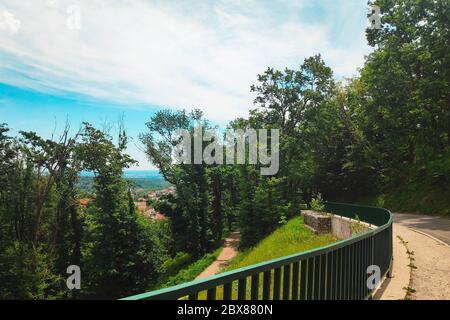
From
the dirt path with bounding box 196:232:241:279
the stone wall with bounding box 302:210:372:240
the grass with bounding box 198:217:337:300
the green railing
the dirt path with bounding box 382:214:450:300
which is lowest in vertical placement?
the dirt path with bounding box 196:232:241:279

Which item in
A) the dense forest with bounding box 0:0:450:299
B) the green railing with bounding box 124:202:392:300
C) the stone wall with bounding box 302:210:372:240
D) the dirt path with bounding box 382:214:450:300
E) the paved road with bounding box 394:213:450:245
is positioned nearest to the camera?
the green railing with bounding box 124:202:392:300

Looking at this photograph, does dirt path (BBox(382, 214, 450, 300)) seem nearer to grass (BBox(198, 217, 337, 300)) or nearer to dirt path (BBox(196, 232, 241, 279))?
grass (BBox(198, 217, 337, 300))

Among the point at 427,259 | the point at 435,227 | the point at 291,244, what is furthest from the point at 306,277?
the point at 435,227

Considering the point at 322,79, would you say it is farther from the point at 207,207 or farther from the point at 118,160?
the point at 118,160

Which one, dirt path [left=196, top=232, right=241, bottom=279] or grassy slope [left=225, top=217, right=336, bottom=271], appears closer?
grassy slope [left=225, top=217, right=336, bottom=271]

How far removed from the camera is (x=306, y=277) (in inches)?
181

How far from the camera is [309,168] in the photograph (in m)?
43.1

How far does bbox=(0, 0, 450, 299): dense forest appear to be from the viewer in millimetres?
28141

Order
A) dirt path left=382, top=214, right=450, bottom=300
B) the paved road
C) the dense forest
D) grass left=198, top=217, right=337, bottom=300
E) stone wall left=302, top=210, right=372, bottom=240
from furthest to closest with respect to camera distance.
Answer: the dense forest → stone wall left=302, top=210, right=372, bottom=240 → grass left=198, top=217, right=337, bottom=300 → the paved road → dirt path left=382, top=214, right=450, bottom=300

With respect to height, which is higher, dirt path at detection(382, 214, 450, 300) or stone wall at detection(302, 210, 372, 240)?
dirt path at detection(382, 214, 450, 300)

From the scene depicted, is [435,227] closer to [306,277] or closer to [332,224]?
[332,224]

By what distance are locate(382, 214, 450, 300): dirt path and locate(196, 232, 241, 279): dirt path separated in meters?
14.0

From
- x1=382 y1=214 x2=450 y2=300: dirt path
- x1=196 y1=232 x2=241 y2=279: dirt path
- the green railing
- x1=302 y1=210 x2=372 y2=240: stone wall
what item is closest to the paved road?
x1=382 y1=214 x2=450 y2=300: dirt path
